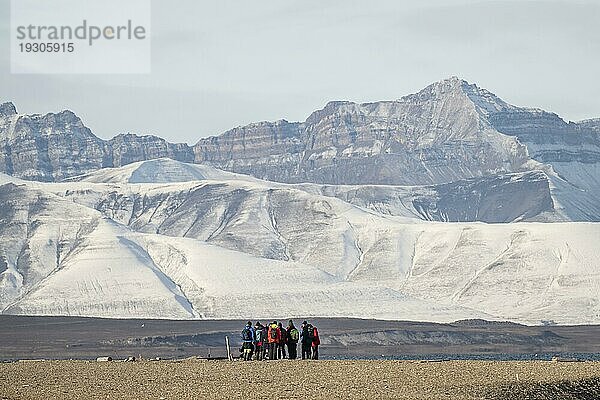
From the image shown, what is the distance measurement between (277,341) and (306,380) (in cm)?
1356

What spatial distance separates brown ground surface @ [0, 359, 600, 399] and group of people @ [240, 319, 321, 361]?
11.1ft

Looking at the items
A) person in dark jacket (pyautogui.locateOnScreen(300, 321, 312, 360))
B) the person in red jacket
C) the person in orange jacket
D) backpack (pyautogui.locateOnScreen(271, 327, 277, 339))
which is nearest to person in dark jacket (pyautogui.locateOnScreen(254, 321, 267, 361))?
the person in orange jacket

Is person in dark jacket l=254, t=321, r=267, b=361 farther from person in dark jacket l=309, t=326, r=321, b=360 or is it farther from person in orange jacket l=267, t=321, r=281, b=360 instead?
person in dark jacket l=309, t=326, r=321, b=360

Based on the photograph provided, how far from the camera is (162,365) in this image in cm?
6431

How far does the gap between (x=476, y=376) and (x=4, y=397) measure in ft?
60.7

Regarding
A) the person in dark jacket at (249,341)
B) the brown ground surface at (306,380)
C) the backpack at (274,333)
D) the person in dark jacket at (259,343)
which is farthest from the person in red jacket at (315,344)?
the brown ground surface at (306,380)

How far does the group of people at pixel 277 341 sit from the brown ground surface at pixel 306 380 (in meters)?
3.38

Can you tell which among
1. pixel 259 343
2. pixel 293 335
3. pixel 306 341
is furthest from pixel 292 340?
pixel 259 343

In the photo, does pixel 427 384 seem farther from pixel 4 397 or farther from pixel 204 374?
pixel 4 397

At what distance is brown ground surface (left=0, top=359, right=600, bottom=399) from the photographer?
51.0m

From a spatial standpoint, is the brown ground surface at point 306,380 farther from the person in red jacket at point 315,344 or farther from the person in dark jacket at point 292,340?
the person in red jacket at point 315,344

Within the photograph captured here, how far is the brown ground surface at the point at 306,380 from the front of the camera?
2009 inches

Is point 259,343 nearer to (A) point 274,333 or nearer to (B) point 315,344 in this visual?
(A) point 274,333

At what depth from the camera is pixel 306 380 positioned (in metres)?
54.8
